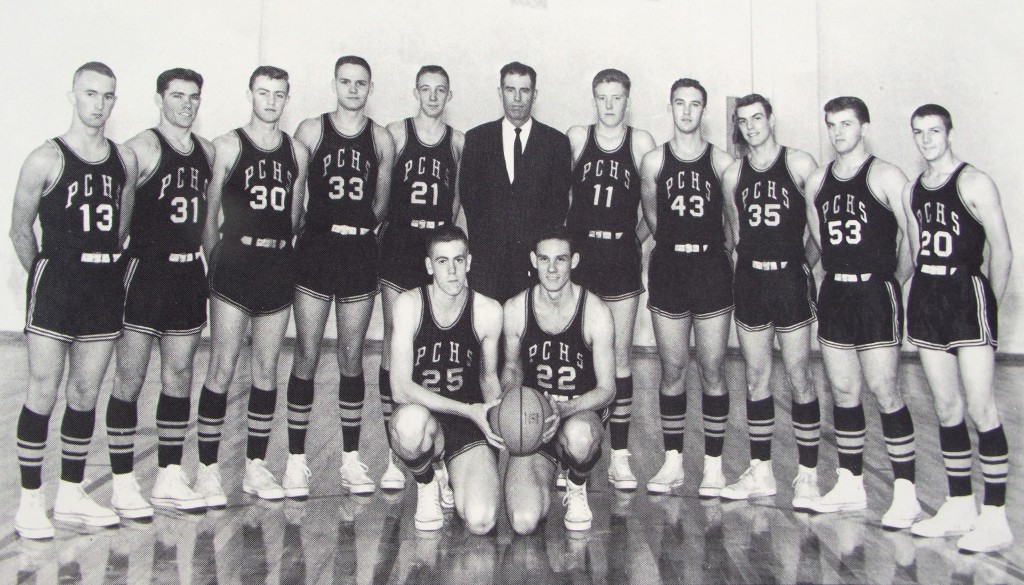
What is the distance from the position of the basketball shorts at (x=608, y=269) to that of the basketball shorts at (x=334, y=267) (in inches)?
37.9

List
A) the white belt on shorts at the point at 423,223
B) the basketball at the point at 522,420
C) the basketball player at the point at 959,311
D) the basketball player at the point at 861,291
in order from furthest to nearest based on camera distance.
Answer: the white belt on shorts at the point at 423,223, the basketball player at the point at 861,291, the basketball at the point at 522,420, the basketball player at the point at 959,311

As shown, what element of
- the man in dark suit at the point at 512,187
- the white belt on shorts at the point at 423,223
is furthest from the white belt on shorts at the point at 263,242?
the man in dark suit at the point at 512,187

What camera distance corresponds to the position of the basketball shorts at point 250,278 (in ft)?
12.2

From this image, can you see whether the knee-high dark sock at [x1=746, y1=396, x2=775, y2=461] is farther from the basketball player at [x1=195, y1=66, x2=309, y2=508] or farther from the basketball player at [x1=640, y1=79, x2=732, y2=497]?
the basketball player at [x1=195, y1=66, x2=309, y2=508]

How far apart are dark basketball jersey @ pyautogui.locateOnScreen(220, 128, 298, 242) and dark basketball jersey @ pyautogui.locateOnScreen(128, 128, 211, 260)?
149 millimetres

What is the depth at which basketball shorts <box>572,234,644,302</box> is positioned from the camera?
404 cm

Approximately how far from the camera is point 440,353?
358 centimetres

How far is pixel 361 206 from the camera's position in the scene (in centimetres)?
400

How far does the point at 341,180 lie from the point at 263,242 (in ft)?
1.50

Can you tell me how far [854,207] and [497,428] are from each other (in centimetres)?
168

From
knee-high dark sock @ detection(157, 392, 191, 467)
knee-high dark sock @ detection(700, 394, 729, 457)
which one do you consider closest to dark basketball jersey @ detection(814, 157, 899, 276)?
knee-high dark sock @ detection(700, 394, 729, 457)

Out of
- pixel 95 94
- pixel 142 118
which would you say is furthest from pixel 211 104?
pixel 95 94

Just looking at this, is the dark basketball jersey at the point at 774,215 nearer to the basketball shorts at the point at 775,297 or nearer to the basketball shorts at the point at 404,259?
the basketball shorts at the point at 775,297

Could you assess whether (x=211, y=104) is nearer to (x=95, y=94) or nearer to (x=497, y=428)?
(x=95, y=94)
